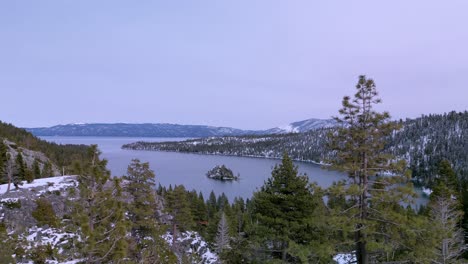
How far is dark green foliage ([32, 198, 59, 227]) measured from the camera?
28.1 metres

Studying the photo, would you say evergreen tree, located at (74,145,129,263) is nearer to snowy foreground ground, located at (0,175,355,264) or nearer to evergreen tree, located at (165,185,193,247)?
snowy foreground ground, located at (0,175,355,264)

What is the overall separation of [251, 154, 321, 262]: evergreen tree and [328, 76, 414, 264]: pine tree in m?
2.66

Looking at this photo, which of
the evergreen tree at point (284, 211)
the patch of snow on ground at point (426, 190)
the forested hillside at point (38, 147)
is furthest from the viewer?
the patch of snow on ground at point (426, 190)

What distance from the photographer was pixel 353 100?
1011 cm

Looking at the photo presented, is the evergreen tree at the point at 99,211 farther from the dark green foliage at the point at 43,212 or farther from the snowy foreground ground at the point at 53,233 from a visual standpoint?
the dark green foliage at the point at 43,212

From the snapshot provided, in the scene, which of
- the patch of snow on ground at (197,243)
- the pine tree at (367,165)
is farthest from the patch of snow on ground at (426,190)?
the pine tree at (367,165)

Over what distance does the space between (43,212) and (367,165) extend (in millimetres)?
30368

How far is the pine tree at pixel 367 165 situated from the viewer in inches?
375

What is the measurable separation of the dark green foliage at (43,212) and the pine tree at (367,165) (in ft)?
88.4

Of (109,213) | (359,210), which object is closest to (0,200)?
(109,213)

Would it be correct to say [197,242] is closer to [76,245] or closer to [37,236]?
[37,236]

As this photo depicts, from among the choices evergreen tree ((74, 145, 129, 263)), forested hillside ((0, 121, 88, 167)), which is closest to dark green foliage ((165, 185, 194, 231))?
evergreen tree ((74, 145, 129, 263))

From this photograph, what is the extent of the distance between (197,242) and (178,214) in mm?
6300

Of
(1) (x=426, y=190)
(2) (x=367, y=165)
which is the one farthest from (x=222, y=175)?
(2) (x=367, y=165)
